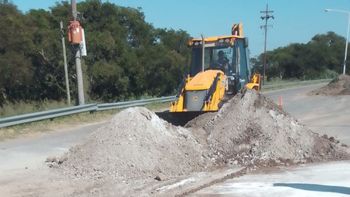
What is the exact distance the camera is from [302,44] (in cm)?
9938

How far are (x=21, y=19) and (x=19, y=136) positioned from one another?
2821cm

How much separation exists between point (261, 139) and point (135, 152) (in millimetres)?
2829

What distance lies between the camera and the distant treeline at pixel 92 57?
42.0 m

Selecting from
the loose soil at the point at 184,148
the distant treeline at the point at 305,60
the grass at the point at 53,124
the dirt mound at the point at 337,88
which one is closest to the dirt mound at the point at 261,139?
the loose soil at the point at 184,148

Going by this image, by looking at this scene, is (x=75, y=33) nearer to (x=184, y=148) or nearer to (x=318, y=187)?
(x=184, y=148)

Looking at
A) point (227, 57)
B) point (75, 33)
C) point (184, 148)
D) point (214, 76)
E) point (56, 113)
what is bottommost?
point (56, 113)

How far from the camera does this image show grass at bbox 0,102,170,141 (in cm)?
1712

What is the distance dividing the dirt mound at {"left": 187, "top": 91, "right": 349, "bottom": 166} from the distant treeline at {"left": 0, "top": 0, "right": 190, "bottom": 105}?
99.6ft

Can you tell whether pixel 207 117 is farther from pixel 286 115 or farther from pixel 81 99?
pixel 81 99

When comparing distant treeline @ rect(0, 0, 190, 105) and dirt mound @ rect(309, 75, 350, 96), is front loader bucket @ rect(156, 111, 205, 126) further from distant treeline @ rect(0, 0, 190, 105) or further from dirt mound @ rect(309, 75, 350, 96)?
distant treeline @ rect(0, 0, 190, 105)

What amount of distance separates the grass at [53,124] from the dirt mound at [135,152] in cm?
626

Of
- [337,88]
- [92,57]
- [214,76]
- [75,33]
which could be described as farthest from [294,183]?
[92,57]

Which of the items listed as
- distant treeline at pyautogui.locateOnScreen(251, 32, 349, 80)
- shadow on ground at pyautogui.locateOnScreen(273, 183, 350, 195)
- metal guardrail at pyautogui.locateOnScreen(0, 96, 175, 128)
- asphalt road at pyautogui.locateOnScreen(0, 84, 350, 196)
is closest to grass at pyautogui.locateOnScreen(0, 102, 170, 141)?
metal guardrail at pyautogui.locateOnScreen(0, 96, 175, 128)

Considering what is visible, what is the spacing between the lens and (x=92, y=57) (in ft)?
155
